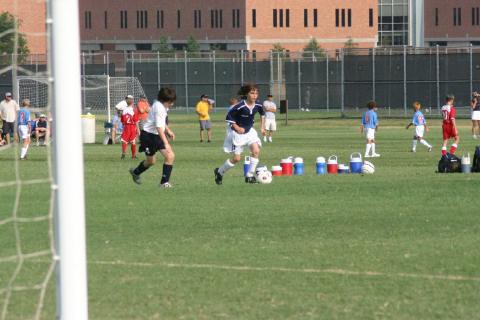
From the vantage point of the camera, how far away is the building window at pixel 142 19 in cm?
11988

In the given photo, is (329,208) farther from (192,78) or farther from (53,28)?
(192,78)

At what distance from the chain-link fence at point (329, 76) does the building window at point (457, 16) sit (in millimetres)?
40028

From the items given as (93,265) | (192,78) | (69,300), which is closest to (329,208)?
(93,265)

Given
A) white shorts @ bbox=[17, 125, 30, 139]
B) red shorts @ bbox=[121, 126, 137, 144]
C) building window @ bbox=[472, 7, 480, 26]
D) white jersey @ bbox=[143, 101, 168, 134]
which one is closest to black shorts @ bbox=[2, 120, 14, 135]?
white shorts @ bbox=[17, 125, 30, 139]

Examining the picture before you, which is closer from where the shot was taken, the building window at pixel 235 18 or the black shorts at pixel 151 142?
the black shorts at pixel 151 142

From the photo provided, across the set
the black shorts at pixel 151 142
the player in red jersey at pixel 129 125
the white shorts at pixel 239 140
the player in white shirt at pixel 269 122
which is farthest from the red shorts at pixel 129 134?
the black shorts at pixel 151 142

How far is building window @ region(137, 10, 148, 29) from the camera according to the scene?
120 meters

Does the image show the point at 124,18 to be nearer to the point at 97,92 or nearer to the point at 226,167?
the point at 97,92

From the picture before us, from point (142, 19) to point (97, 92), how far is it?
188 ft

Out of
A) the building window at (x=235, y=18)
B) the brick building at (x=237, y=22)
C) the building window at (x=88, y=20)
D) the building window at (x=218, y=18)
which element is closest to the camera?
the building window at (x=235, y=18)

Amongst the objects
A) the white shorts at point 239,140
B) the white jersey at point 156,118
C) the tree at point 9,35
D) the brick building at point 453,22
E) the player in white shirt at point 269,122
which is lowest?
the player in white shirt at point 269,122

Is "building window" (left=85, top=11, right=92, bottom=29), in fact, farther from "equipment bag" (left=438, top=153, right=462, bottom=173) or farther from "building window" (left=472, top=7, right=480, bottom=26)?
"equipment bag" (left=438, top=153, right=462, bottom=173)

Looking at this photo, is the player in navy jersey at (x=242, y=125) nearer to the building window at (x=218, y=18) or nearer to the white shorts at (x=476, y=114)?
the white shorts at (x=476, y=114)

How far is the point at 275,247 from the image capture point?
1300 centimetres
